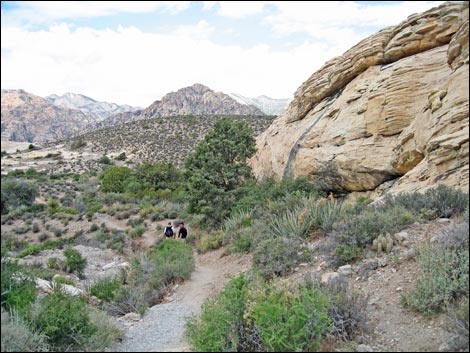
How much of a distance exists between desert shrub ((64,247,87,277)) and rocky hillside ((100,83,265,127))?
80.6 metres

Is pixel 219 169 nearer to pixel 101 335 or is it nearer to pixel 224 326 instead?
pixel 101 335

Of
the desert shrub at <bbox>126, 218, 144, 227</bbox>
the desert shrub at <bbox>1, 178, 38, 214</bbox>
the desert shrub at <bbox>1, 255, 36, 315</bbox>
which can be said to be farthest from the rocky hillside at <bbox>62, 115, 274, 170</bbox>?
the desert shrub at <bbox>1, 255, 36, 315</bbox>

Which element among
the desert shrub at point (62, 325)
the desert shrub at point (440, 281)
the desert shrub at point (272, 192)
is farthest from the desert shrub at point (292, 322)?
the desert shrub at point (272, 192)

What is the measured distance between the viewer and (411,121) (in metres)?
14.7

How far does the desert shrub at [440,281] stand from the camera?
5965mm

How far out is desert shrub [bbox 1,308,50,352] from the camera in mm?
5164

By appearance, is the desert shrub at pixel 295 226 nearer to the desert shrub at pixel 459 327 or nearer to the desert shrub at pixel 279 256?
the desert shrub at pixel 279 256

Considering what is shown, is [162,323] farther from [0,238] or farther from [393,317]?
[393,317]

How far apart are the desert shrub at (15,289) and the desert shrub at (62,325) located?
22cm

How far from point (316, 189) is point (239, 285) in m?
10.9

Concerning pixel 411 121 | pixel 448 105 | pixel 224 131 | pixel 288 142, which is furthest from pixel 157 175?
pixel 448 105

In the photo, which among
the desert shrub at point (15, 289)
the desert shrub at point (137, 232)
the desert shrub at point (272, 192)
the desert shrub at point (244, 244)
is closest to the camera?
the desert shrub at point (15, 289)

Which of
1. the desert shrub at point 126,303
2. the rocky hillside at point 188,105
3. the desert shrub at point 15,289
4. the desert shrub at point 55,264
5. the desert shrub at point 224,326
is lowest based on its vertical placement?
the desert shrub at point 55,264

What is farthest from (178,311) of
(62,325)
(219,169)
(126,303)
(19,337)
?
(219,169)
